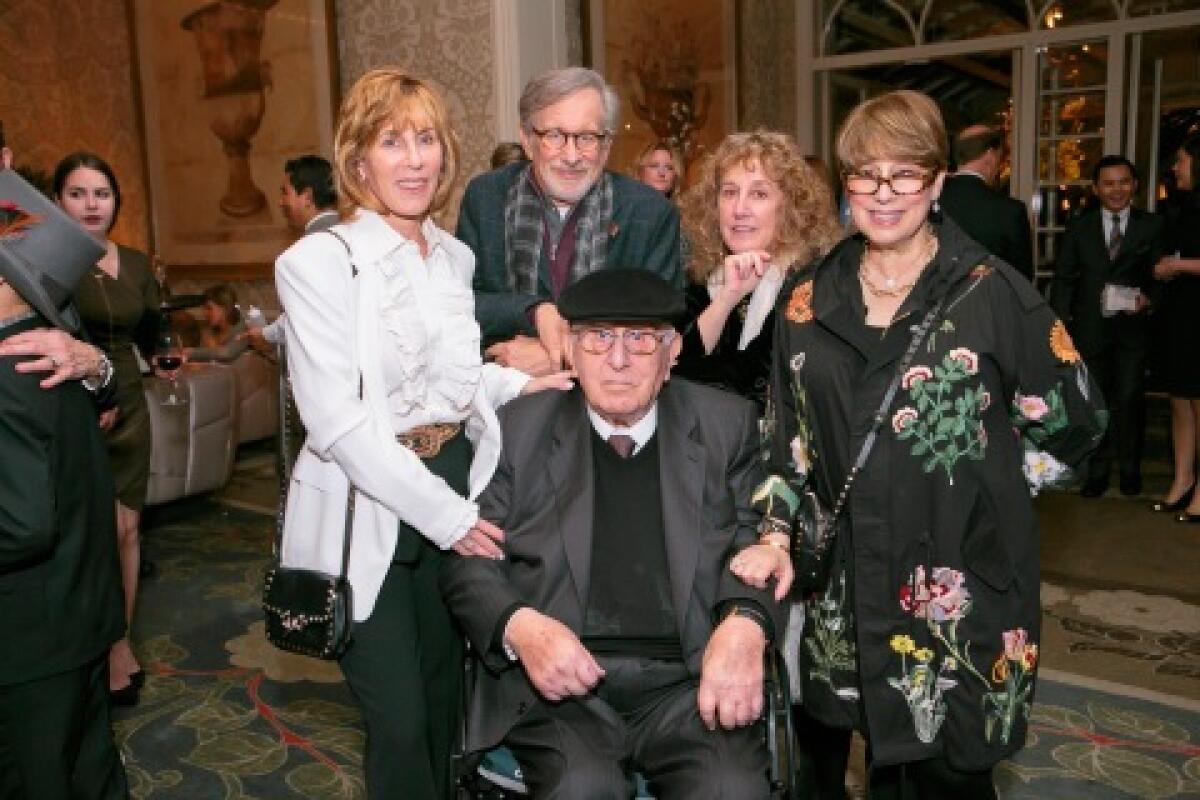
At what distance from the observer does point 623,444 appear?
2.14m

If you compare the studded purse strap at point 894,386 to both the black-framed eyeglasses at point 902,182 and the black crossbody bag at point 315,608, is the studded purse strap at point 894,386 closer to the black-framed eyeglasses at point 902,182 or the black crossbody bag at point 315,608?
the black-framed eyeglasses at point 902,182

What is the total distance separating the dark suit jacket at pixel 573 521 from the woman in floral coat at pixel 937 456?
15cm

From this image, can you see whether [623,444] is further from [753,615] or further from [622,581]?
[753,615]

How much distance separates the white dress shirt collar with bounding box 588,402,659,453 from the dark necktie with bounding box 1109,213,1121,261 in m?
4.51

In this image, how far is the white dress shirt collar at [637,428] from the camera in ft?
7.03

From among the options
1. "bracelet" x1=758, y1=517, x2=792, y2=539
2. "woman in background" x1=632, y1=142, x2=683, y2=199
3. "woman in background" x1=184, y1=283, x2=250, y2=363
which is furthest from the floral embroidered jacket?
"woman in background" x1=184, y1=283, x2=250, y2=363

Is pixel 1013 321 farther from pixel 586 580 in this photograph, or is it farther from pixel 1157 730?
pixel 1157 730

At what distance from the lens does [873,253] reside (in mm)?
2086

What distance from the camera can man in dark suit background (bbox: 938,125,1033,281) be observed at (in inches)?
191

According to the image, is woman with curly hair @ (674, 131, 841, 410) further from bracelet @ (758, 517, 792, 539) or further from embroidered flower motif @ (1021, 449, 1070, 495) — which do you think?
embroidered flower motif @ (1021, 449, 1070, 495)

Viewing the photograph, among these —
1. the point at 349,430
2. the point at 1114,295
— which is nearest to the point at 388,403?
the point at 349,430

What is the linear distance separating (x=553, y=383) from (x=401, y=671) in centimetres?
67

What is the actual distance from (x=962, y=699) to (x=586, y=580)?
0.76 meters

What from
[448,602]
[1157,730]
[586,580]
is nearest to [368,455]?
[448,602]
